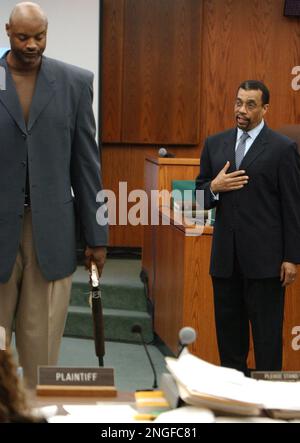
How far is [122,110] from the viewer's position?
27.6 ft

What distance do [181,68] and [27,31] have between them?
5264 millimetres


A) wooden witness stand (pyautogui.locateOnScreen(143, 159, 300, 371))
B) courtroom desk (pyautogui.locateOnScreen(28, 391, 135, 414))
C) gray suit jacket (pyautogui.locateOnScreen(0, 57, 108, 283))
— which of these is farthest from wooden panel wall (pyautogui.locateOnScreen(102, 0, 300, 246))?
courtroom desk (pyautogui.locateOnScreen(28, 391, 135, 414))

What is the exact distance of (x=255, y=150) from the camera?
13.9ft

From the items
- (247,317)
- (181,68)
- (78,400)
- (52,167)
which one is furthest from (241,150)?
(181,68)

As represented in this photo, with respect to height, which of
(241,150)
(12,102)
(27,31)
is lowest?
(241,150)

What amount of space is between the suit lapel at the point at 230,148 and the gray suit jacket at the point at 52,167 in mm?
995

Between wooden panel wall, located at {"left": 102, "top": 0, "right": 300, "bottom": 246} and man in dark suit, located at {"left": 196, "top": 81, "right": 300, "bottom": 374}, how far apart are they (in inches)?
160

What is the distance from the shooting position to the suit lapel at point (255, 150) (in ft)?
13.8

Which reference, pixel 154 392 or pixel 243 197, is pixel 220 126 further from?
pixel 154 392

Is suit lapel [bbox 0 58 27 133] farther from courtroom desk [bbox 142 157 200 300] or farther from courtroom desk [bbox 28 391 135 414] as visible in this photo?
courtroom desk [bbox 142 157 200 300]

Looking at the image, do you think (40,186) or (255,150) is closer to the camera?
(40,186)

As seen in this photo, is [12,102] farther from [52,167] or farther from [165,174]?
[165,174]

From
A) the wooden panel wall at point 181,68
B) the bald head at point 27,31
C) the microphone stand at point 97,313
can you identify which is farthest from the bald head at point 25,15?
the wooden panel wall at point 181,68

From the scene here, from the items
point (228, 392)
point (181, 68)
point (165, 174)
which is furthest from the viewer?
point (181, 68)
